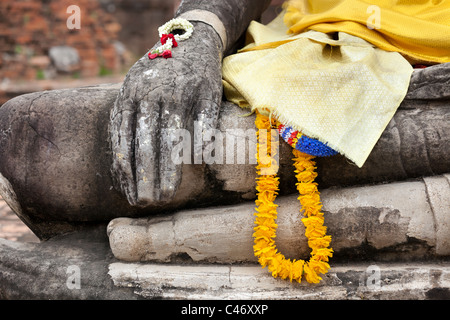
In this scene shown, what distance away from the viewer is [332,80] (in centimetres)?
176

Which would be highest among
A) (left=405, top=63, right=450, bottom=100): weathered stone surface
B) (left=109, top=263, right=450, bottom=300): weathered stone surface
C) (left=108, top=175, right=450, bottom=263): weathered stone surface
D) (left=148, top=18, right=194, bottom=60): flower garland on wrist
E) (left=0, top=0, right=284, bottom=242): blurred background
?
(left=0, top=0, right=284, bottom=242): blurred background

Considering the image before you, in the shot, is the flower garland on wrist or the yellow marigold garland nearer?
the yellow marigold garland

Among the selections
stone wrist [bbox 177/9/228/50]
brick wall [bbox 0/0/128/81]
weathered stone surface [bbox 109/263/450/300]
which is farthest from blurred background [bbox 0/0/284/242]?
weathered stone surface [bbox 109/263/450/300]

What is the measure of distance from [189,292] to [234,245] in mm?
216

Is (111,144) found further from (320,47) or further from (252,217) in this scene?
(320,47)

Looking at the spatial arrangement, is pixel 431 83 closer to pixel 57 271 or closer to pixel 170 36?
pixel 170 36

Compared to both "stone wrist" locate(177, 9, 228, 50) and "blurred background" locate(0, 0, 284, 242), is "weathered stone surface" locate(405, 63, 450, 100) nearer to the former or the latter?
"stone wrist" locate(177, 9, 228, 50)

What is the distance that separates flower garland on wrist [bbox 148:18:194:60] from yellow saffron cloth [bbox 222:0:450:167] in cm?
19

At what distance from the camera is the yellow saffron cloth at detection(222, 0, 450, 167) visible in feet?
5.49

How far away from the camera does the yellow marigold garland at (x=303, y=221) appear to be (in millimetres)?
1652

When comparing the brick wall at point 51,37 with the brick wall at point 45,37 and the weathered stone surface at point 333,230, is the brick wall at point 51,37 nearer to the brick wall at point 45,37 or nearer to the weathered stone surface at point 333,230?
the brick wall at point 45,37

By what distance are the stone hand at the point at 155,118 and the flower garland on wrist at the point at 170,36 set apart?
3 centimetres

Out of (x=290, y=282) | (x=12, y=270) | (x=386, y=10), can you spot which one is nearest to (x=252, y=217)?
(x=290, y=282)
